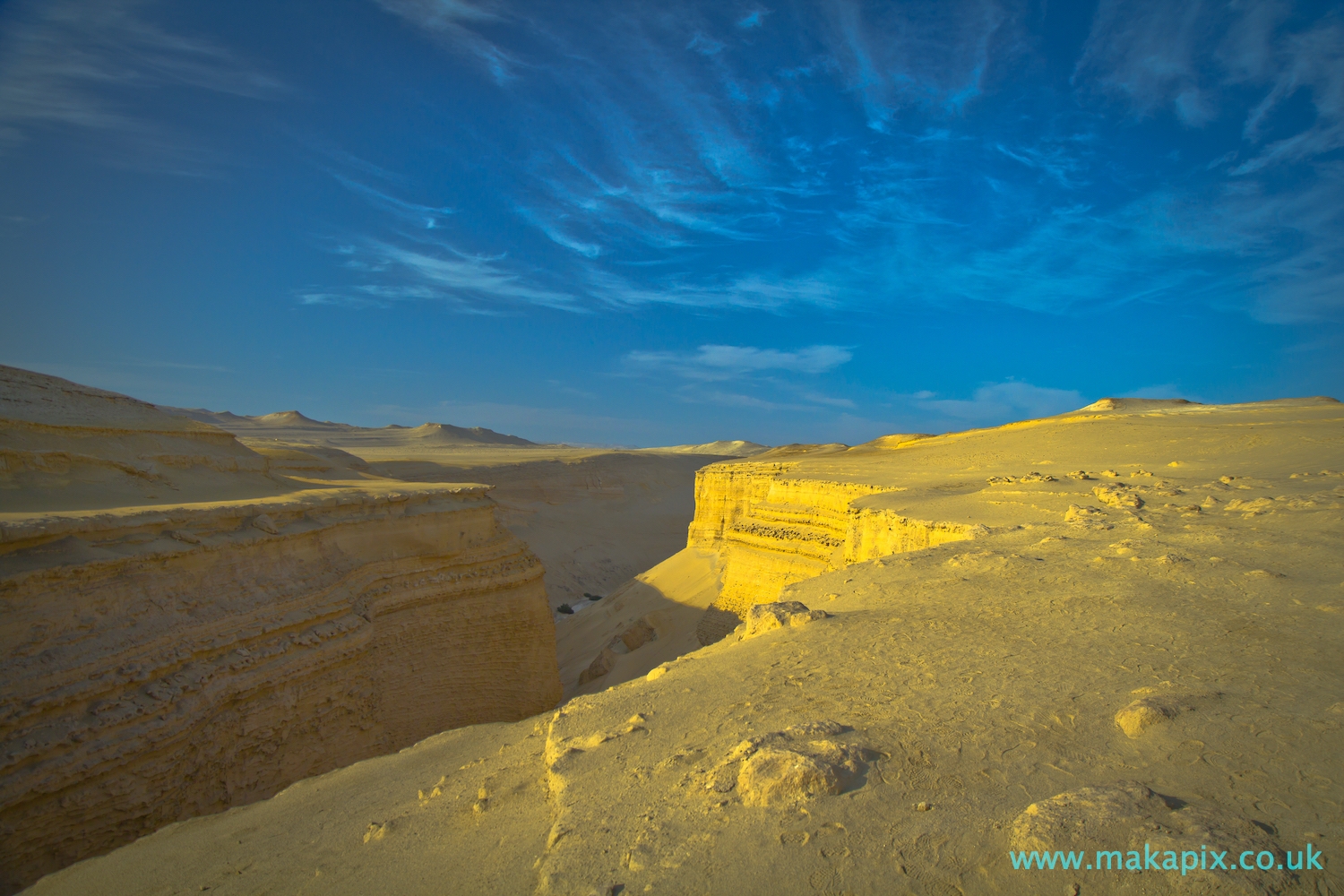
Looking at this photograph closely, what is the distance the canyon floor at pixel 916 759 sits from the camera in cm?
209

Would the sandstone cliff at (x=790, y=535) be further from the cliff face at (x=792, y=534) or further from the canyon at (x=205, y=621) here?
the canyon at (x=205, y=621)

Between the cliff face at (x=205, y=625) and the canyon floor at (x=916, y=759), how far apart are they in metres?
2.44

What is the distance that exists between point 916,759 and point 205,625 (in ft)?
22.8

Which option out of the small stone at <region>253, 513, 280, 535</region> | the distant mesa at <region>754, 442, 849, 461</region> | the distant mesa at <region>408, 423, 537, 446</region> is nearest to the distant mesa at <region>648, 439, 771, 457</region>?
the distant mesa at <region>408, 423, 537, 446</region>

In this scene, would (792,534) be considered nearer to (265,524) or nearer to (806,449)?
(265,524)

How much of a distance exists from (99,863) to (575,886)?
3.15m

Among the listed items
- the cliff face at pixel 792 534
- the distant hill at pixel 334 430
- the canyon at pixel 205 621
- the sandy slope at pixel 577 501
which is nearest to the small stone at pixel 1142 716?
the cliff face at pixel 792 534

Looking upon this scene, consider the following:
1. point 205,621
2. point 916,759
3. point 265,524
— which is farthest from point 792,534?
point 916,759

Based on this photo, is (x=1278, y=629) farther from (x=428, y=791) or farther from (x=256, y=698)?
(x=256, y=698)

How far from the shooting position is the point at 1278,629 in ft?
11.7

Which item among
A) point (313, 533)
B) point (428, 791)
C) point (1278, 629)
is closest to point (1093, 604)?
point (1278, 629)

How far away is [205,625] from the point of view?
21.6 ft

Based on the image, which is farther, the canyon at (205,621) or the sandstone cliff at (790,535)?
the sandstone cliff at (790,535)

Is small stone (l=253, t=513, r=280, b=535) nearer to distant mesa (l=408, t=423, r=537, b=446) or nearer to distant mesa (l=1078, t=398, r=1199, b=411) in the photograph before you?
distant mesa (l=1078, t=398, r=1199, b=411)
